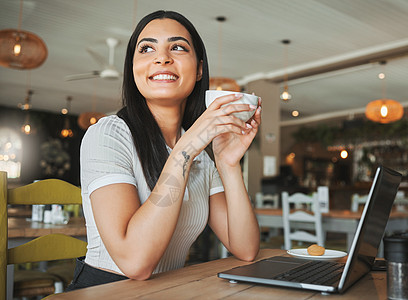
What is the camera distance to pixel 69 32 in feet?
21.2

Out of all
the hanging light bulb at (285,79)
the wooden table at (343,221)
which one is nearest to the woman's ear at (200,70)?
the wooden table at (343,221)

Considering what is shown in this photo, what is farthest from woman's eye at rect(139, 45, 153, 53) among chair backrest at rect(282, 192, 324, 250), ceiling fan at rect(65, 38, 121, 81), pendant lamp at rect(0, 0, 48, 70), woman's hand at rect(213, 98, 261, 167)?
ceiling fan at rect(65, 38, 121, 81)

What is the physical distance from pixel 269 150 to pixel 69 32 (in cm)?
460

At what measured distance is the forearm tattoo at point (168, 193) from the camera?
3.17ft

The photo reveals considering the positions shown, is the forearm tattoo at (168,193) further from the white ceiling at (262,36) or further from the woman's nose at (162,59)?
the white ceiling at (262,36)

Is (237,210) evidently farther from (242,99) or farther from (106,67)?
(106,67)

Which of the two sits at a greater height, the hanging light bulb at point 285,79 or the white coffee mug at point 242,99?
the hanging light bulb at point 285,79

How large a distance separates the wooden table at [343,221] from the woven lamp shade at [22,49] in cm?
305

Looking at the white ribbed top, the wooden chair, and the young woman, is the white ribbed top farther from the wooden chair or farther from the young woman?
the wooden chair

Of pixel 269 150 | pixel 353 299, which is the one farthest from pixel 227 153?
pixel 269 150

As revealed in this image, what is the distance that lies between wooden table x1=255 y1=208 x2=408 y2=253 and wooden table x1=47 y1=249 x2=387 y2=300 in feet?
9.20

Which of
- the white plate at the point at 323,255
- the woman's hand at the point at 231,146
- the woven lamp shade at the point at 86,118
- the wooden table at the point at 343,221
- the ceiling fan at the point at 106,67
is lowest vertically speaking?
the wooden table at the point at 343,221

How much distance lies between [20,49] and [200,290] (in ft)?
14.4

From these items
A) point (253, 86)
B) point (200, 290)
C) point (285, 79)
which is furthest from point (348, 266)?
point (253, 86)
